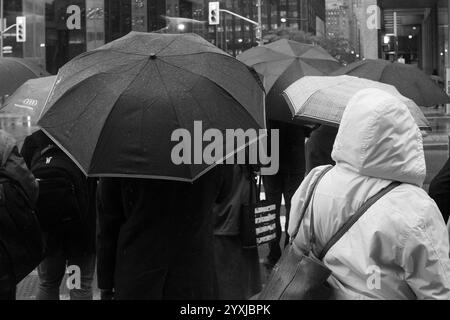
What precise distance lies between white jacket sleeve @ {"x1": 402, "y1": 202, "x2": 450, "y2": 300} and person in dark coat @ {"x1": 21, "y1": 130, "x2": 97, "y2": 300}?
321 centimetres

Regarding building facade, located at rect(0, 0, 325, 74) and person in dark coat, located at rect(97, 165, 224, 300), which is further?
building facade, located at rect(0, 0, 325, 74)

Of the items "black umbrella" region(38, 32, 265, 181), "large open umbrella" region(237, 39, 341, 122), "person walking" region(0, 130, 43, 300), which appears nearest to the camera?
"black umbrella" region(38, 32, 265, 181)

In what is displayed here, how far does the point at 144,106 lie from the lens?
3607mm

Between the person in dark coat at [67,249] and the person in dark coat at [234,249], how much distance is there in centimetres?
101

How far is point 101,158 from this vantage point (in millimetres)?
3568

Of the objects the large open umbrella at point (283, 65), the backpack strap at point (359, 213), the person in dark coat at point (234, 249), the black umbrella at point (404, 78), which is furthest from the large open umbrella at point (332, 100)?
the backpack strap at point (359, 213)

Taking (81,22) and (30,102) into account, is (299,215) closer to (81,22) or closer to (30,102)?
(30,102)

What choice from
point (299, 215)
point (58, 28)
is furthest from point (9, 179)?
point (58, 28)

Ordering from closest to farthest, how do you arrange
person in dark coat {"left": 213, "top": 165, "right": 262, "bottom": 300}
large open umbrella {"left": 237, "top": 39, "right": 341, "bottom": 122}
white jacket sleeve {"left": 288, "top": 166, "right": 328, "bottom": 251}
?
white jacket sleeve {"left": 288, "top": 166, "right": 328, "bottom": 251} < person in dark coat {"left": 213, "top": 165, "right": 262, "bottom": 300} < large open umbrella {"left": 237, "top": 39, "right": 341, "bottom": 122}

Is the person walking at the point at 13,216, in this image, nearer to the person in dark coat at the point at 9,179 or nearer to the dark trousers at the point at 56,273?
the person in dark coat at the point at 9,179

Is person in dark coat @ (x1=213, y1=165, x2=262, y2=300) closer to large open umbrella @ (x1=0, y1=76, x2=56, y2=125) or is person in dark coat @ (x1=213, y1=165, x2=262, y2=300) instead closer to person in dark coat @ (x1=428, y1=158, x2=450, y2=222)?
person in dark coat @ (x1=428, y1=158, x2=450, y2=222)

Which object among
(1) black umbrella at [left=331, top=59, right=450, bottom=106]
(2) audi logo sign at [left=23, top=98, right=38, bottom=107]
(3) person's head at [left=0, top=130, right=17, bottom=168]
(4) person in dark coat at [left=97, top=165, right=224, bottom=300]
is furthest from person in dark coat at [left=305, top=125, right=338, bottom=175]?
(3) person's head at [left=0, top=130, right=17, bottom=168]

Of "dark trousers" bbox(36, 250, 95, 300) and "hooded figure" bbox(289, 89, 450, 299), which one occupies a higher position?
"hooded figure" bbox(289, 89, 450, 299)

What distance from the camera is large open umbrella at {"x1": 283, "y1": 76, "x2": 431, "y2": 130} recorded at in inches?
232
